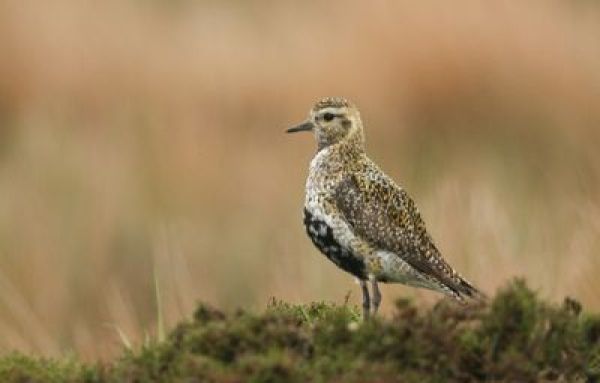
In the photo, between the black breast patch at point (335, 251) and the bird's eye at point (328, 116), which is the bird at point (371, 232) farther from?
the bird's eye at point (328, 116)

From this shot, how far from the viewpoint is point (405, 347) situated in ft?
13.3

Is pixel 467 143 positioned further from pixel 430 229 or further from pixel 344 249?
pixel 344 249

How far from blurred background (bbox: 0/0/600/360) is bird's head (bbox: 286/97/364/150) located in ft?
4.90

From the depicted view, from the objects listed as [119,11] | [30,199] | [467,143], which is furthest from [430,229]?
[119,11]

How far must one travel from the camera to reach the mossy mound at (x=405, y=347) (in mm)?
4016

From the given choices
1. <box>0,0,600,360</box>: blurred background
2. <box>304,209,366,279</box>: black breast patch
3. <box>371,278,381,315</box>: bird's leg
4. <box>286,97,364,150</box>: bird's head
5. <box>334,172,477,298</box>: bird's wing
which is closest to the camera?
<box>371,278,381,315</box>: bird's leg

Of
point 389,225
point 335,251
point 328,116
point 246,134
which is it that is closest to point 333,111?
point 328,116

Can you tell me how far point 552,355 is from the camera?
418 cm

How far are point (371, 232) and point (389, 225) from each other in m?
0.09

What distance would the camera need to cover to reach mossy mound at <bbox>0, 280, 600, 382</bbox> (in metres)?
4.02

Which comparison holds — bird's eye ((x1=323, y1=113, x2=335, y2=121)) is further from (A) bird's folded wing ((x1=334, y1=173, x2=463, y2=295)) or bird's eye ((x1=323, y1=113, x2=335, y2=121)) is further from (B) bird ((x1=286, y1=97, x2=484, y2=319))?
(A) bird's folded wing ((x1=334, y1=173, x2=463, y2=295))

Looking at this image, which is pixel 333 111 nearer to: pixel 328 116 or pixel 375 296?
pixel 328 116

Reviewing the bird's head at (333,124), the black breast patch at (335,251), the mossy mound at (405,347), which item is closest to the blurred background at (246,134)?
the bird's head at (333,124)

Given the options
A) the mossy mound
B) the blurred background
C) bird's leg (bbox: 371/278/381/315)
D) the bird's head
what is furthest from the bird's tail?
the mossy mound
